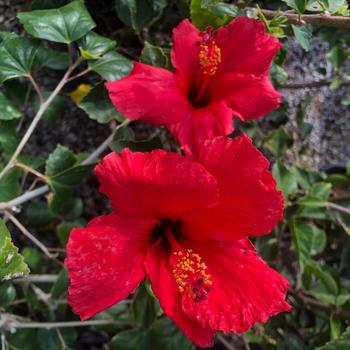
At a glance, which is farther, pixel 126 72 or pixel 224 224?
A: pixel 126 72

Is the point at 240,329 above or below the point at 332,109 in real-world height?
above

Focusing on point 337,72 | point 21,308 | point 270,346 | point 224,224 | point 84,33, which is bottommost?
point 270,346

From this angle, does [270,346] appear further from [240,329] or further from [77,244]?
[77,244]

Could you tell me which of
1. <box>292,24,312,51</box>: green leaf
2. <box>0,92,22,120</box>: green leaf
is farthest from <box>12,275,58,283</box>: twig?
<box>292,24,312,51</box>: green leaf

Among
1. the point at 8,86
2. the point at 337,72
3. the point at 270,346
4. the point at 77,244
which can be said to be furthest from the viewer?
the point at 337,72

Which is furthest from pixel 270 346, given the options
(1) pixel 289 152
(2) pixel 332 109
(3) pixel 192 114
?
(2) pixel 332 109

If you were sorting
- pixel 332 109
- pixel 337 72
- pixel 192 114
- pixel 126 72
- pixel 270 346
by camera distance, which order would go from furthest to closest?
1. pixel 332 109
2. pixel 337 72
3. pixel 270 346
4. pixel 126 72
5. pixel 192 114

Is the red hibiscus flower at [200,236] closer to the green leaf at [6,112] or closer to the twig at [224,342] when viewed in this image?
the green leaf at [6,112]
